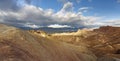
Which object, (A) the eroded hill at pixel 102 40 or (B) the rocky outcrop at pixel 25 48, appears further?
(A) the eroded hill at pixel 102 40

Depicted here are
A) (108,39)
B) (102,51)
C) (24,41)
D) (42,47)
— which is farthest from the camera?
(108,39)

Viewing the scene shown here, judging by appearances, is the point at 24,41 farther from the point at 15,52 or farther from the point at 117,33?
the point at 117,33

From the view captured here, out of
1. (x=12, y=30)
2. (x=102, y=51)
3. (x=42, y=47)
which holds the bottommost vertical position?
(x=102, y=51)

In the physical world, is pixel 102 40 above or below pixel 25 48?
below

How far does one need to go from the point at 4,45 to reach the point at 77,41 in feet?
35.2

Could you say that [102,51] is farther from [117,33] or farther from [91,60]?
[91,60]

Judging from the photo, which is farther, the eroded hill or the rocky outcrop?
the eroded hill

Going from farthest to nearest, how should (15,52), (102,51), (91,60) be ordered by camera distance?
1. (102,51)
2. (91,60)
3. (15,52)

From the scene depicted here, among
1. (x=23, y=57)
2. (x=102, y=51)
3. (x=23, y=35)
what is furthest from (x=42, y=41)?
(x=102, y=51)

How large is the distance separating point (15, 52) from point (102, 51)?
1048 cm

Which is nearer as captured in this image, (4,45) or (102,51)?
(4,45)

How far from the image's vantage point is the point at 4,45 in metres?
7.39

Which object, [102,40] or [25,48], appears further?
[102,40]

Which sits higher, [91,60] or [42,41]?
[42,41]
